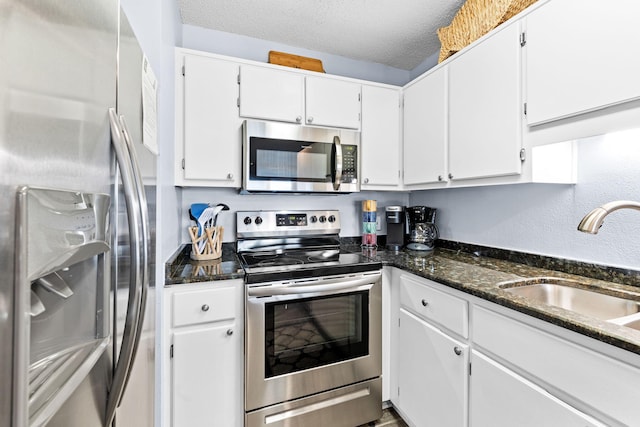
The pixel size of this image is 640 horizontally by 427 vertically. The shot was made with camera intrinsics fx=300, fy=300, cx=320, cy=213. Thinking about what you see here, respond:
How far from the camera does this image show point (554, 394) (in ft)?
3.21

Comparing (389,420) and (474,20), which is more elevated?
(474,20)

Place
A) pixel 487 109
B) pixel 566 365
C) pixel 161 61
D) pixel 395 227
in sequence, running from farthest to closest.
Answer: pixel 395 227 → pixel 487 109 → pixel 161 61 → pixel 566 365

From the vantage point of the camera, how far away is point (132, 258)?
68cm

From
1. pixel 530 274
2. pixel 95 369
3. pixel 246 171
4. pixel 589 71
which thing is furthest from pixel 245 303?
pixel 589 71

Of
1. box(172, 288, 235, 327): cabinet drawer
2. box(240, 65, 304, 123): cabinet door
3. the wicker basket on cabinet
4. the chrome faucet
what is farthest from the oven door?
the wicker basket on cabinet

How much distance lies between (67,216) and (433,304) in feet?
4.88

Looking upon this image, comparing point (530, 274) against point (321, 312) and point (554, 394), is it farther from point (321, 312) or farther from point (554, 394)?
point (321, 312)

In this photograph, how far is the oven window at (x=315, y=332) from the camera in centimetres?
155

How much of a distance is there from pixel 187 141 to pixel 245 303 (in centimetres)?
103

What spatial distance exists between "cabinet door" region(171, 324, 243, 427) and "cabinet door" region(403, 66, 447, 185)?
1.56m

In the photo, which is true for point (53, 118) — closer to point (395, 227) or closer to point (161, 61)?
point (161, 61)

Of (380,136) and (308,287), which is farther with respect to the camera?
(380,136)

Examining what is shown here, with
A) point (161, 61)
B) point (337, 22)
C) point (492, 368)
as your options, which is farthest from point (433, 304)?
point (337, 22)

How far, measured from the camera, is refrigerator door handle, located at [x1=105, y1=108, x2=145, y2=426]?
67 cm
